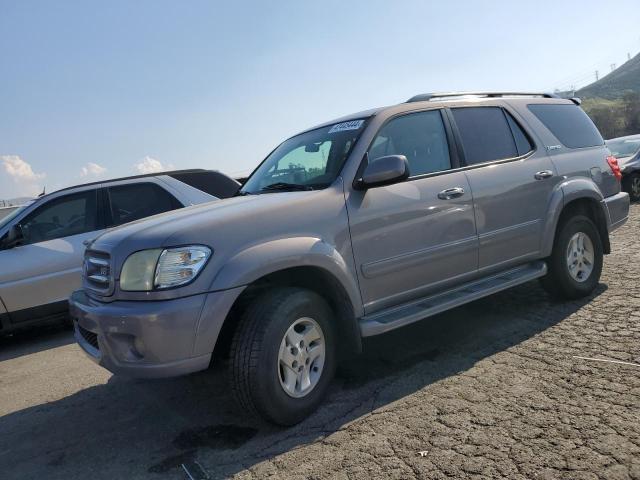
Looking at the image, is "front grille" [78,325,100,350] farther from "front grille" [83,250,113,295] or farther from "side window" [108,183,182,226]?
"side window" [108,183,182,226]

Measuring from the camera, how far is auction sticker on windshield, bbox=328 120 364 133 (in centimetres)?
380

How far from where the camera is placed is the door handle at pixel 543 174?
4512 millimetres

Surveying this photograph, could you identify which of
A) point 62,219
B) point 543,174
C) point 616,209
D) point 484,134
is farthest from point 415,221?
point 62,219

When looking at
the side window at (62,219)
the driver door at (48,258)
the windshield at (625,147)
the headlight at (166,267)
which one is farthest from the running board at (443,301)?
the windshield at (625,147)

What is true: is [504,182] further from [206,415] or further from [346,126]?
[206,415]

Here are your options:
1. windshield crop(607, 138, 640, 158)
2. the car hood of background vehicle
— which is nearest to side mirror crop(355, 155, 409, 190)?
the car hood of background vehicle

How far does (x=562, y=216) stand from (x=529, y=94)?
128cm

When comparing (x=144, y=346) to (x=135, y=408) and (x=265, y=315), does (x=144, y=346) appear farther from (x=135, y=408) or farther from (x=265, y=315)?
(x=135, y=408)

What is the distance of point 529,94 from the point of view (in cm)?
505

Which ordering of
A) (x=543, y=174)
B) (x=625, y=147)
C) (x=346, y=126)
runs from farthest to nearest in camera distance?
1. (x=625, y=147)
2. (x=543, y=174)
3. (x=346, y=126)

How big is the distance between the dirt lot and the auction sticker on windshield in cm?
182

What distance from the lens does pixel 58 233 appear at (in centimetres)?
606

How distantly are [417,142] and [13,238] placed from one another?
4729 mm

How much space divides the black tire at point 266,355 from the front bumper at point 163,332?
0.16 meters
